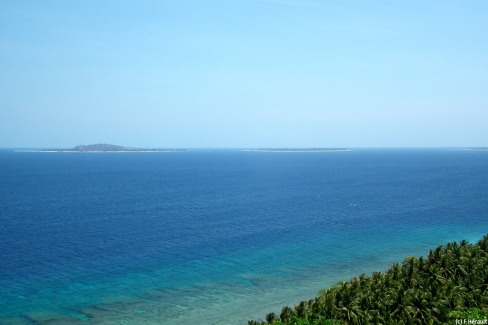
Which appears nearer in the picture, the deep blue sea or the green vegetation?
the green vegetation

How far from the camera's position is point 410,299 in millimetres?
45250

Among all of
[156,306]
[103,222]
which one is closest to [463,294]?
[156,306]

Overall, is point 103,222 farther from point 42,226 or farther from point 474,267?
point 474,267

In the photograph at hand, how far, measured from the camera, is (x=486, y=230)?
4345 inches

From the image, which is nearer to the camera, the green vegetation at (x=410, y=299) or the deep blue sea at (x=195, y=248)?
the green vegetation at (x=410, y=299)

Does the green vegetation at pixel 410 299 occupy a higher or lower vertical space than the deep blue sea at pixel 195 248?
higher

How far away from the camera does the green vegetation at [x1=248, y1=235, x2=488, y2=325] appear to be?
4300cm

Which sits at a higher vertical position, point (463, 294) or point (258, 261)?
point (463, 294)

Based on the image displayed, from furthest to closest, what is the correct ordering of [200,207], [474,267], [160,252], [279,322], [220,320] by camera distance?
[200,207] < [160,252] < [220,320] < [474,267] < [279,322]

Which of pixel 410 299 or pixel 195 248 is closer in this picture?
pixel 410 299

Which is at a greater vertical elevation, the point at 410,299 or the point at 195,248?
the point at 410,299

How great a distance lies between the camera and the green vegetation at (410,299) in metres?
43.0

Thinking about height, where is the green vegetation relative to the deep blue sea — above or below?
above

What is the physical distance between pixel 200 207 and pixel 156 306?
292ft
